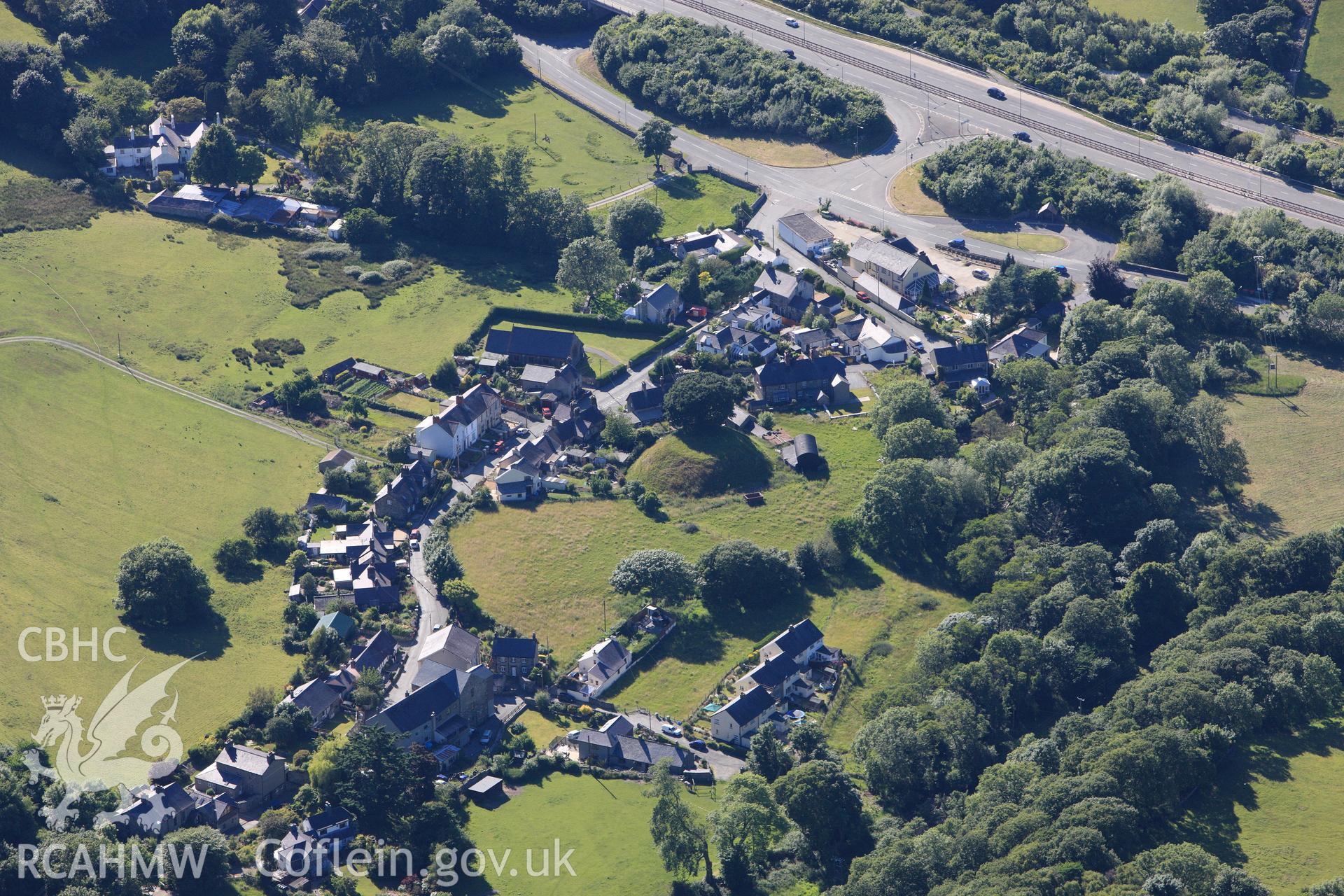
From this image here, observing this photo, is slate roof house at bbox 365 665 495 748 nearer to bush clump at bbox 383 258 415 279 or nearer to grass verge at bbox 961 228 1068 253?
bush clump at bbox 383 258 415 279

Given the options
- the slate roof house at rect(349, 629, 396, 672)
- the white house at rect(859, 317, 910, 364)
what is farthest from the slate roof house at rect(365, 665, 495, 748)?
the white house at rect(859, 317, 910, 364)

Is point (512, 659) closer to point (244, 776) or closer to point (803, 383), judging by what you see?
point (244, 776)

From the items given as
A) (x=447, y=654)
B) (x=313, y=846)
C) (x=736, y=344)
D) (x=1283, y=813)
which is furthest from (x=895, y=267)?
(x=313, y=846)

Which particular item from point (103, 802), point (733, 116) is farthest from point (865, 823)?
point (733, 116)

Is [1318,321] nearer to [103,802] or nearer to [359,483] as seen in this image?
[359,483]

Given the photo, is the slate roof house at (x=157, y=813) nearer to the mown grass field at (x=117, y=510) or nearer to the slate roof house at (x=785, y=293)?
the mown grass field at (x=117, y=510)

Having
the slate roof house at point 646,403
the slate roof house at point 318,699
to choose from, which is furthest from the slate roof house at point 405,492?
the slate roof house at point 318,699
